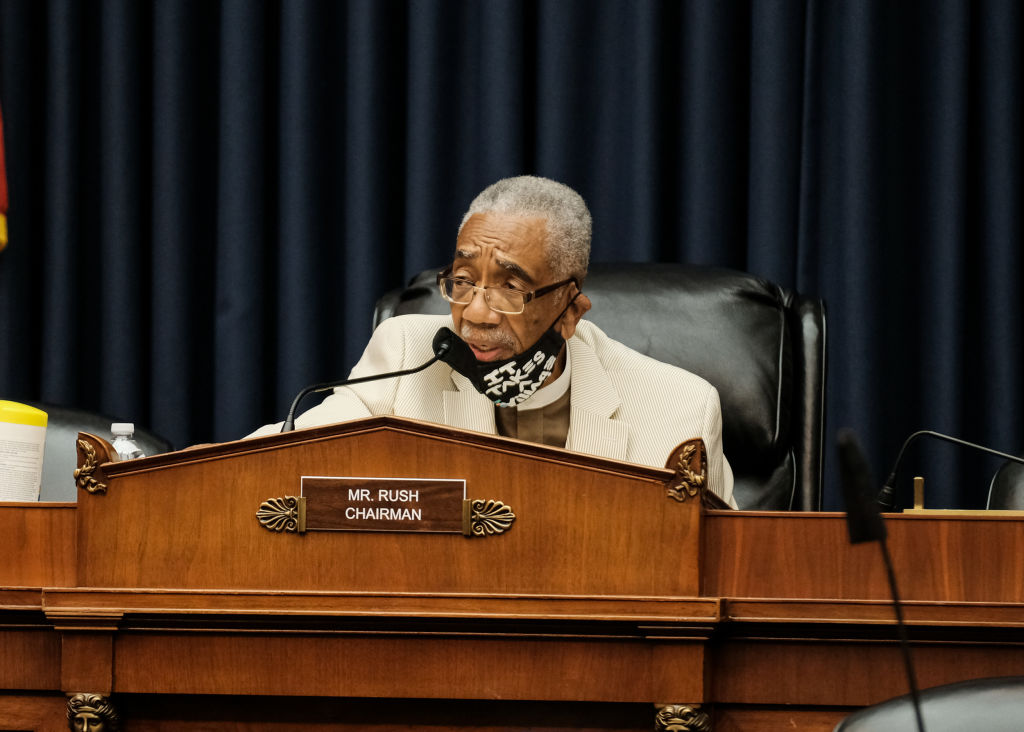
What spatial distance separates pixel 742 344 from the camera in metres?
2.15

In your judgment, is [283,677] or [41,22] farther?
[41,22]

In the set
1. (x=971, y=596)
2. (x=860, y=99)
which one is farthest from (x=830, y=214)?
(x=971, y=596)

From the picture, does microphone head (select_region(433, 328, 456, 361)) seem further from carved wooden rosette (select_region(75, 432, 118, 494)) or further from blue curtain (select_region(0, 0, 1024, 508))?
blue curtain (select_region(0, 0, 1024, 508))

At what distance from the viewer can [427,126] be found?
2793 mm

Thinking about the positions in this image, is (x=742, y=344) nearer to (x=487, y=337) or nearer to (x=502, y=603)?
(x=487, y=337)

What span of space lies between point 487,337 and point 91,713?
79 centimetres

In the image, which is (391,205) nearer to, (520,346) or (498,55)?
(498,55)

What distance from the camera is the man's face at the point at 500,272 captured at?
182 cm

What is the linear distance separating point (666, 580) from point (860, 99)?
1.73 meters

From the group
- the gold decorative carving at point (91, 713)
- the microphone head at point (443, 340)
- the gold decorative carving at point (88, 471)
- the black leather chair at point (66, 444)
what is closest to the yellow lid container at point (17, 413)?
the gold decorative carving at point (88, 471)

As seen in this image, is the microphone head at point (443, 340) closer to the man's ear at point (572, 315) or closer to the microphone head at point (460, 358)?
the microphone head at point (460, 358)

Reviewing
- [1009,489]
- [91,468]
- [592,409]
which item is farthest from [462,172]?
[91,468]

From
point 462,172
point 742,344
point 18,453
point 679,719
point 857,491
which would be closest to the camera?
point 857,491

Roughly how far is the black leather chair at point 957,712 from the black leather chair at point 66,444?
1.48 m
